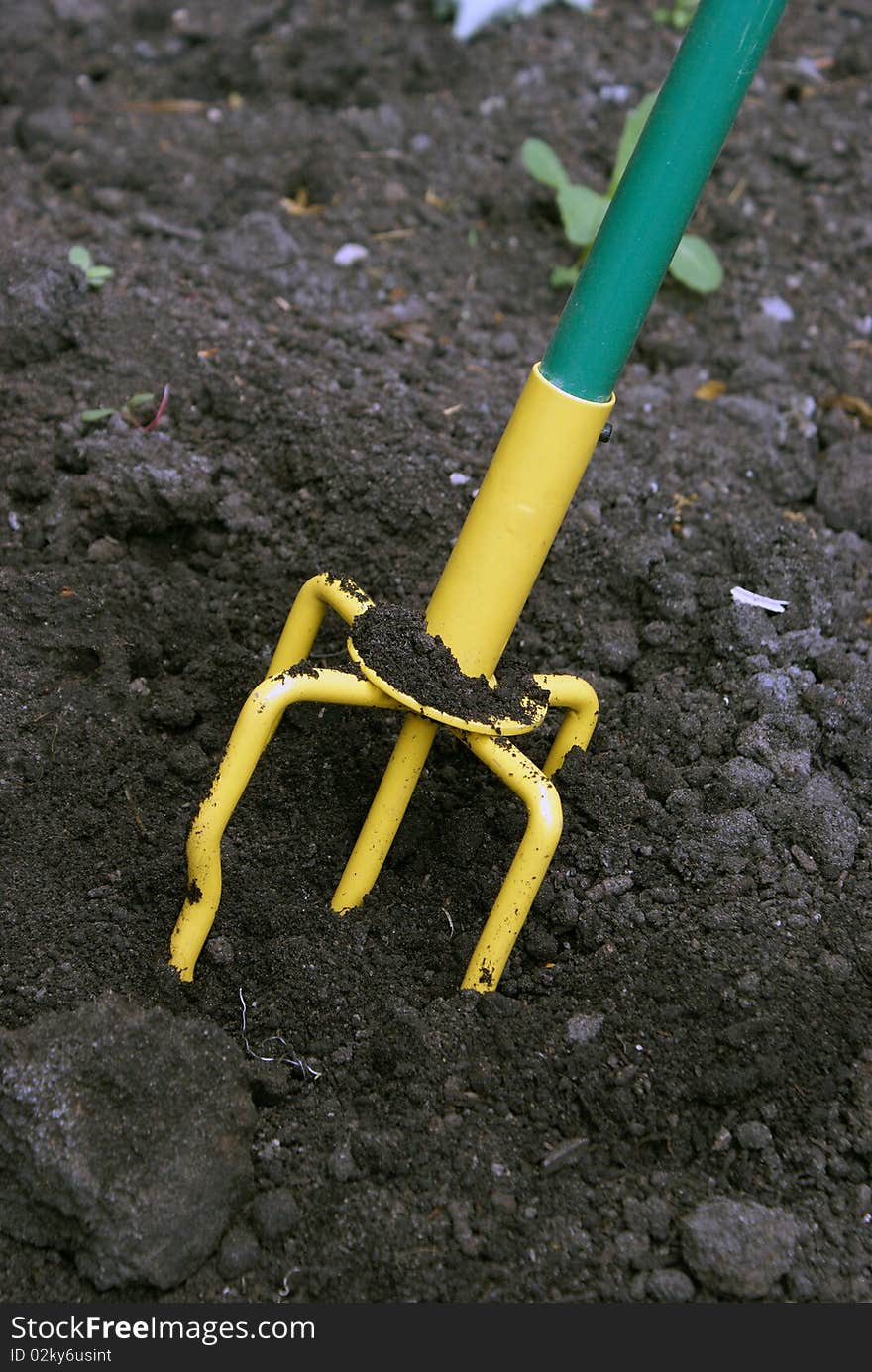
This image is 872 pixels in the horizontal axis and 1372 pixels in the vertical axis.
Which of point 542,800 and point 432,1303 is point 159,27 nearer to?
point 542,800

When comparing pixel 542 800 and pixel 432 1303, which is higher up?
pixel 542 800

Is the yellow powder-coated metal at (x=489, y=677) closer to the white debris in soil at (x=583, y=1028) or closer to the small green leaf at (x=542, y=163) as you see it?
the white debris in soil at (x=583, y=1028)

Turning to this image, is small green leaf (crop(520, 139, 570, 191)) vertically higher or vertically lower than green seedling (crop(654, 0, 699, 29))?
lower

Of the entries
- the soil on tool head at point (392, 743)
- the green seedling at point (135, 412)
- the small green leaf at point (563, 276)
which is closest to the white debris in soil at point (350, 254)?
the soil on tool head at point (392, 743)

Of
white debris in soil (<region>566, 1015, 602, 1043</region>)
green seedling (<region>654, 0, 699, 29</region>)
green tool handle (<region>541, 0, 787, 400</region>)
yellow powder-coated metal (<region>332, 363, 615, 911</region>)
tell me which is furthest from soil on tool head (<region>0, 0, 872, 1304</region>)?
green seedling (<region>654, 0, 699, 29</region>)

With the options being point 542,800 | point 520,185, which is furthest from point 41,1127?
point 520,185

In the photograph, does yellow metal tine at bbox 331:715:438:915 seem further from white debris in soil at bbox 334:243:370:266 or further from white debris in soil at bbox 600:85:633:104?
white debris in soil at bbox 600:85:633:104
